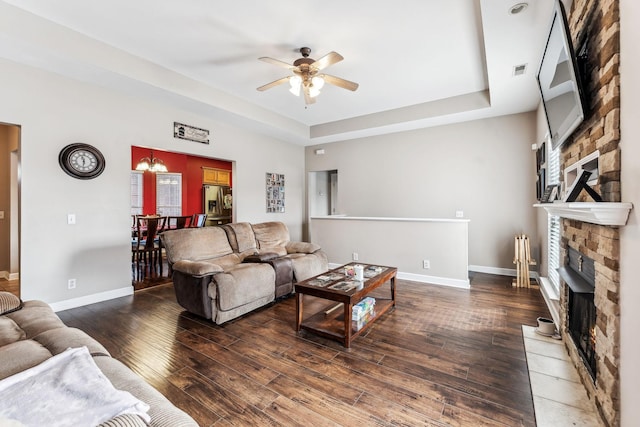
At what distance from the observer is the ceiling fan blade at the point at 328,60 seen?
279 cm

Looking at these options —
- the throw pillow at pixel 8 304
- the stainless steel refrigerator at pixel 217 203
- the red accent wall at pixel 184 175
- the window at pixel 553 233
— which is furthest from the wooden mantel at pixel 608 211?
the stainless steel refrigerator at pixel 217 203

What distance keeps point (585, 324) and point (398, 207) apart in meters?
4.01

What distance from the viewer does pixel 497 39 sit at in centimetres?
266

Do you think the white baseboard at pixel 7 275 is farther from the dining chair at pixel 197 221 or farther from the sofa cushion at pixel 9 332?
the sofa cushion at pixel 9 332

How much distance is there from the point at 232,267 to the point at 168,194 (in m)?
5.56

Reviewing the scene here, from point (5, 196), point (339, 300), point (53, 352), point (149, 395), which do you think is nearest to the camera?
point (149, 395)

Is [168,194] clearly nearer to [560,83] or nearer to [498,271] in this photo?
[498,271]

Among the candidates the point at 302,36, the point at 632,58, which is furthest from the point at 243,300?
the point at 632,58

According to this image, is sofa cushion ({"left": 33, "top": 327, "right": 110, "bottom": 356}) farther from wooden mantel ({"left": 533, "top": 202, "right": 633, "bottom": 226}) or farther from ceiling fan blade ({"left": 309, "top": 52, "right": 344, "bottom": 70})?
ceiling fan blade ({"left": 309, "top": 52, "right": 344, "bottom": 70})

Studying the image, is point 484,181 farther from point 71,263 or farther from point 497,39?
point 71,263

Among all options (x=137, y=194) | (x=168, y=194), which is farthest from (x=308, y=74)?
(x=137, y=194)

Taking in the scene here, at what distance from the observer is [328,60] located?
2.90m

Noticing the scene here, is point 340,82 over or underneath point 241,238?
over

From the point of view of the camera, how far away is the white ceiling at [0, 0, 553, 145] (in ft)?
8.39
